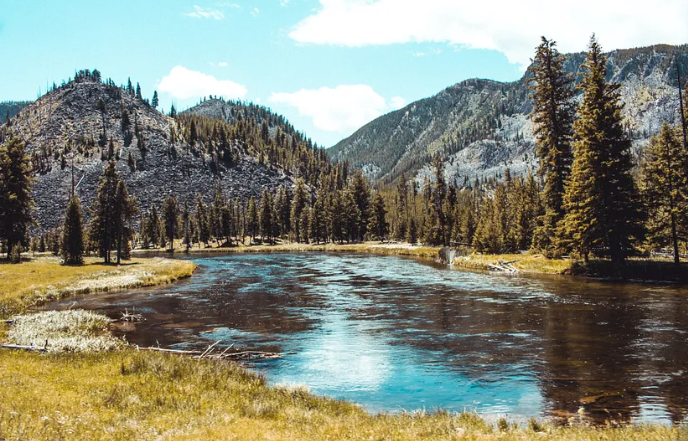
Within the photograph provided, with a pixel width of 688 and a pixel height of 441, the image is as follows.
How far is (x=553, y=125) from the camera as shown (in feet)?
166

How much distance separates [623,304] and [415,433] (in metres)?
25.2

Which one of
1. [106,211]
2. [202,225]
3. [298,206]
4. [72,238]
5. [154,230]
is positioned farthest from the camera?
[154,230]

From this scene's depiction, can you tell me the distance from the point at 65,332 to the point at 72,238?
49.5 metres

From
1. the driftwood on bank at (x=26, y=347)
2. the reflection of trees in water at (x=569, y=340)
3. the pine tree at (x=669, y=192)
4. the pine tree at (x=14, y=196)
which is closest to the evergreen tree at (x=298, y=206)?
the pine tree at (x=14, y=196)

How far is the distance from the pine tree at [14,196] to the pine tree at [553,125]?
72.2 m

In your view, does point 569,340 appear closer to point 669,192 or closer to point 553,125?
point 669,192

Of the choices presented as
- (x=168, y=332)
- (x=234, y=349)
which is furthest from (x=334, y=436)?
(x=168, y=332)

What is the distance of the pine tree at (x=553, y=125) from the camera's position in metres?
50.1

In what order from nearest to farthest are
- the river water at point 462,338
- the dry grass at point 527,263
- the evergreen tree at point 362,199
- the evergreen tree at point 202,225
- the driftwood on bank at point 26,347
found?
the river water at point 462,338 < the driftwood on bank at point 26,347 < the dry grass at point 527,263 < the evergreen tree at point 362,199 < the evergreen tree at point 202,225

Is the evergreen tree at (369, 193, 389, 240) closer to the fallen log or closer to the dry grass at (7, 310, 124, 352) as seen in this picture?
the dry grass at (7, 310, 124, 352)

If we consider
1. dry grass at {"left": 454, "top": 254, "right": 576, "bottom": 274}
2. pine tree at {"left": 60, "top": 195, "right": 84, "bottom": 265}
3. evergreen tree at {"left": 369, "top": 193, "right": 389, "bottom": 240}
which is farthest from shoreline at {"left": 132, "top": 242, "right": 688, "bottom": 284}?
evergreen tree at {"left": 369, "top": 193, "right": 389, "bottom": 240}

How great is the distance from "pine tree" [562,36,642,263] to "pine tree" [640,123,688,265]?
104 inches

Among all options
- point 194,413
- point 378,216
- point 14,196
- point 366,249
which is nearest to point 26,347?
point 194,413

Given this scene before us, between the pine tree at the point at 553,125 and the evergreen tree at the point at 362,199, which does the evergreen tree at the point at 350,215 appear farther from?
the pine tree at the point at 553,125
